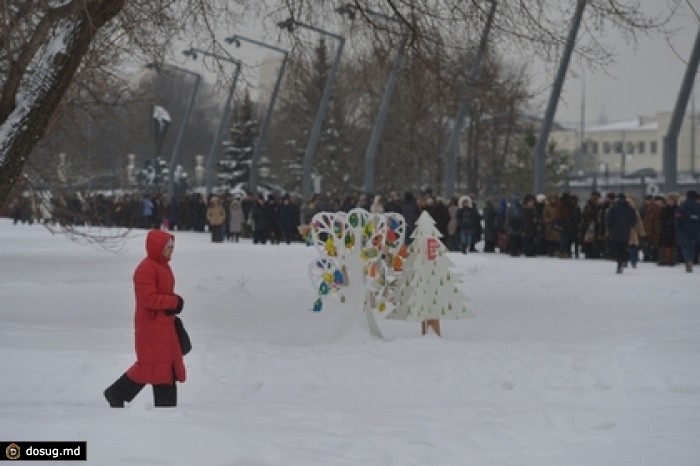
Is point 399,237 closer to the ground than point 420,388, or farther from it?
farther from it

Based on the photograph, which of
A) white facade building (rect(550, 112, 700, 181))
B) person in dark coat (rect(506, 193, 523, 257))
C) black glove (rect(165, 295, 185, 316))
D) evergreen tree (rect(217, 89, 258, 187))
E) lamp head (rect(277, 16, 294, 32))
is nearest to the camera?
black glove (rect(165, 295, 185, 316))

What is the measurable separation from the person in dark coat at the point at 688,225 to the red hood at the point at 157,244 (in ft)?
64.5

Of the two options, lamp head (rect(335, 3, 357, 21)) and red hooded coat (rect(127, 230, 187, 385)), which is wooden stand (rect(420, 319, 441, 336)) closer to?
lamp head (rect(335, 3, 357, 21))

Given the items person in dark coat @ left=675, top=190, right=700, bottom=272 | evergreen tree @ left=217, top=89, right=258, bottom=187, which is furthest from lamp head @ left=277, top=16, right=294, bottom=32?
evergreen tree @ left=217, top=89, right=258, bottom=187

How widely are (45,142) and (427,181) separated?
2106 inches

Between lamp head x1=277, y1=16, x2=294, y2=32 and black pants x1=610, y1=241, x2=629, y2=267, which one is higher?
lamp head x1=277, y1=16, x2=294, y2=32

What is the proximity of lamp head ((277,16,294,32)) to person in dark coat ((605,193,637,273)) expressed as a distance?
10.5m

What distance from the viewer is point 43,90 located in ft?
49.6

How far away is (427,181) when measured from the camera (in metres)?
81.3

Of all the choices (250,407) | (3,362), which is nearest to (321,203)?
(3,362)

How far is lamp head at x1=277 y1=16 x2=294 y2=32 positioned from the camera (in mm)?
21375

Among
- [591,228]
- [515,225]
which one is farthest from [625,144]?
[591,228]

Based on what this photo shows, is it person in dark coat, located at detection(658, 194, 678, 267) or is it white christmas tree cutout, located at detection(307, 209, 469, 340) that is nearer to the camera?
white christmas tree cutout, located at detection(307, 209, 469, 340)

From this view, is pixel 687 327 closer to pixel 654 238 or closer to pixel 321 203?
pixel 654 238
